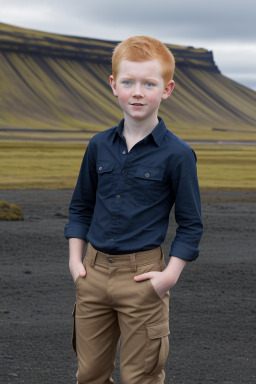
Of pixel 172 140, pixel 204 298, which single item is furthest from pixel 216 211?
pixel 172 140

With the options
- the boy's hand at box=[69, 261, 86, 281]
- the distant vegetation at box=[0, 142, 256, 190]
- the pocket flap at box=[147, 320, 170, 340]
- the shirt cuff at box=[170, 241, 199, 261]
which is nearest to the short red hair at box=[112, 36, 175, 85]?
the shirt cuff at box=[170, 241, 199, 261]

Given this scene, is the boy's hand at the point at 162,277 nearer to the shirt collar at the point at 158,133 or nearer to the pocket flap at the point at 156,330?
the pocket flap at the point at 156,330

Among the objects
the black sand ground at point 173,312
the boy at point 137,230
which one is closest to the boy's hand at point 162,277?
the boy at point 137,230

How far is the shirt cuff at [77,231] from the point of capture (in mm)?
3207

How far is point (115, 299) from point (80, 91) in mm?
191131

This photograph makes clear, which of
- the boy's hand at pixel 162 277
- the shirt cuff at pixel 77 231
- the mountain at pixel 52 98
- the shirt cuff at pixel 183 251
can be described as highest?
the mountain at pixel 52 98

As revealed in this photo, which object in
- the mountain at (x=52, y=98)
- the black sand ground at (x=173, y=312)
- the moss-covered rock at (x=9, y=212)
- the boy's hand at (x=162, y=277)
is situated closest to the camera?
the boy's hand at (x=162, y=277)

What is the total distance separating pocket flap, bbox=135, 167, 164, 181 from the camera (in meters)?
2.99

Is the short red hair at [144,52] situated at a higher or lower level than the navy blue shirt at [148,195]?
higher

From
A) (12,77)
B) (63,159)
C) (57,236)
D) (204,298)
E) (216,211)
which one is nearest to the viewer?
(204,298)

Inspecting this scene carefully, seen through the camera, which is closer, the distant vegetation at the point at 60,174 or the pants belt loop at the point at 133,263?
the pants belt loop at the point at 133,263

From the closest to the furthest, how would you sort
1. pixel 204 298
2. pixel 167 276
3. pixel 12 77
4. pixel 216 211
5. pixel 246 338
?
1. pixel 167 276
2. pixel 246 338
3. pixel 204 298
4. pixel 216 211
5. pixel 12 77

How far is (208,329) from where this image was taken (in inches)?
251

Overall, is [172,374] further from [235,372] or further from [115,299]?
[115,299]
